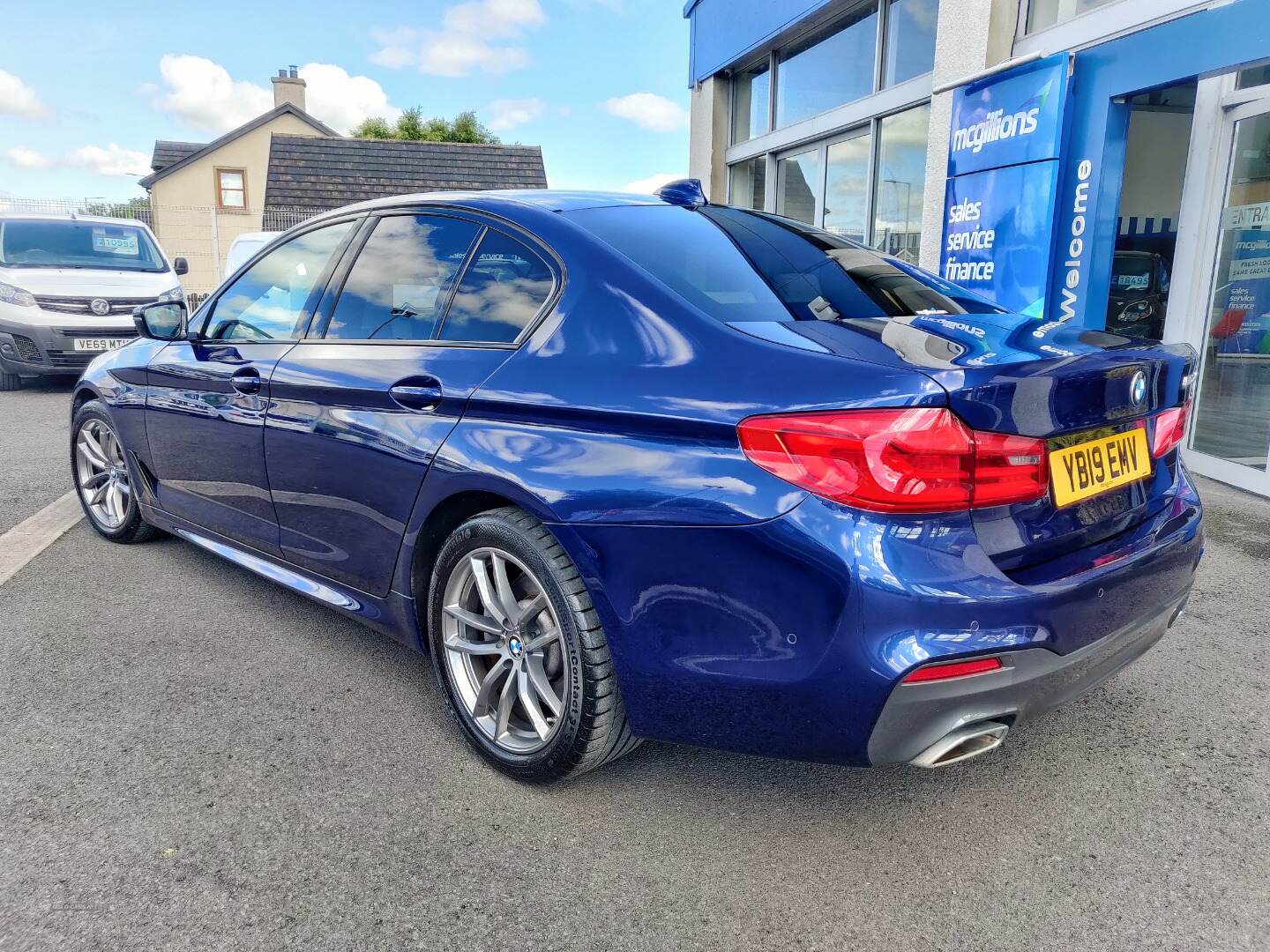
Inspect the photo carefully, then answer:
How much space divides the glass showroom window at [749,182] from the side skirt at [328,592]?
10121 mm

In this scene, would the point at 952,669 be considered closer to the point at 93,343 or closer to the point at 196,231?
the point at 93,343

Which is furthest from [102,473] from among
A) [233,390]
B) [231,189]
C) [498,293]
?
[231,189]

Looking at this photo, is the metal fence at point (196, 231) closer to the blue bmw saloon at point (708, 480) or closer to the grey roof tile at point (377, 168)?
the grey roof tile at point (377, 168)

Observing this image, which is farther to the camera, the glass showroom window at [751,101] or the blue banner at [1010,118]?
the glass showroom window at [751,101]

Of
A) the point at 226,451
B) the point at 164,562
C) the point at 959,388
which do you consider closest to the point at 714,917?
the point at 959,388

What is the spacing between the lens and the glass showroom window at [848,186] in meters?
10.1

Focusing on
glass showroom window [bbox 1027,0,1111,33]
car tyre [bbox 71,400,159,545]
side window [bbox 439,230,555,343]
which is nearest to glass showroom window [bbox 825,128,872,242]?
glass showroom window [bbox 1027,0,1111,33]

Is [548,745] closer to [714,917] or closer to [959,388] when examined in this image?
[714,917]

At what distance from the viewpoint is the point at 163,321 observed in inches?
147

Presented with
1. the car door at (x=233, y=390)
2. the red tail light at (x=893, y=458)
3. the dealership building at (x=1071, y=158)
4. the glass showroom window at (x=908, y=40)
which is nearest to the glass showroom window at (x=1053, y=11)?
the dealership building at (x=1071, y=158)

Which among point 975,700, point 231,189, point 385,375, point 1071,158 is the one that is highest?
point 231,189

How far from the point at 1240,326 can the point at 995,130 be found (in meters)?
2.38

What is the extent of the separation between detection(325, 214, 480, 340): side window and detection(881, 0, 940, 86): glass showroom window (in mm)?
7183

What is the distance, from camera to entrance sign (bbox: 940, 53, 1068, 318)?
677 cm
